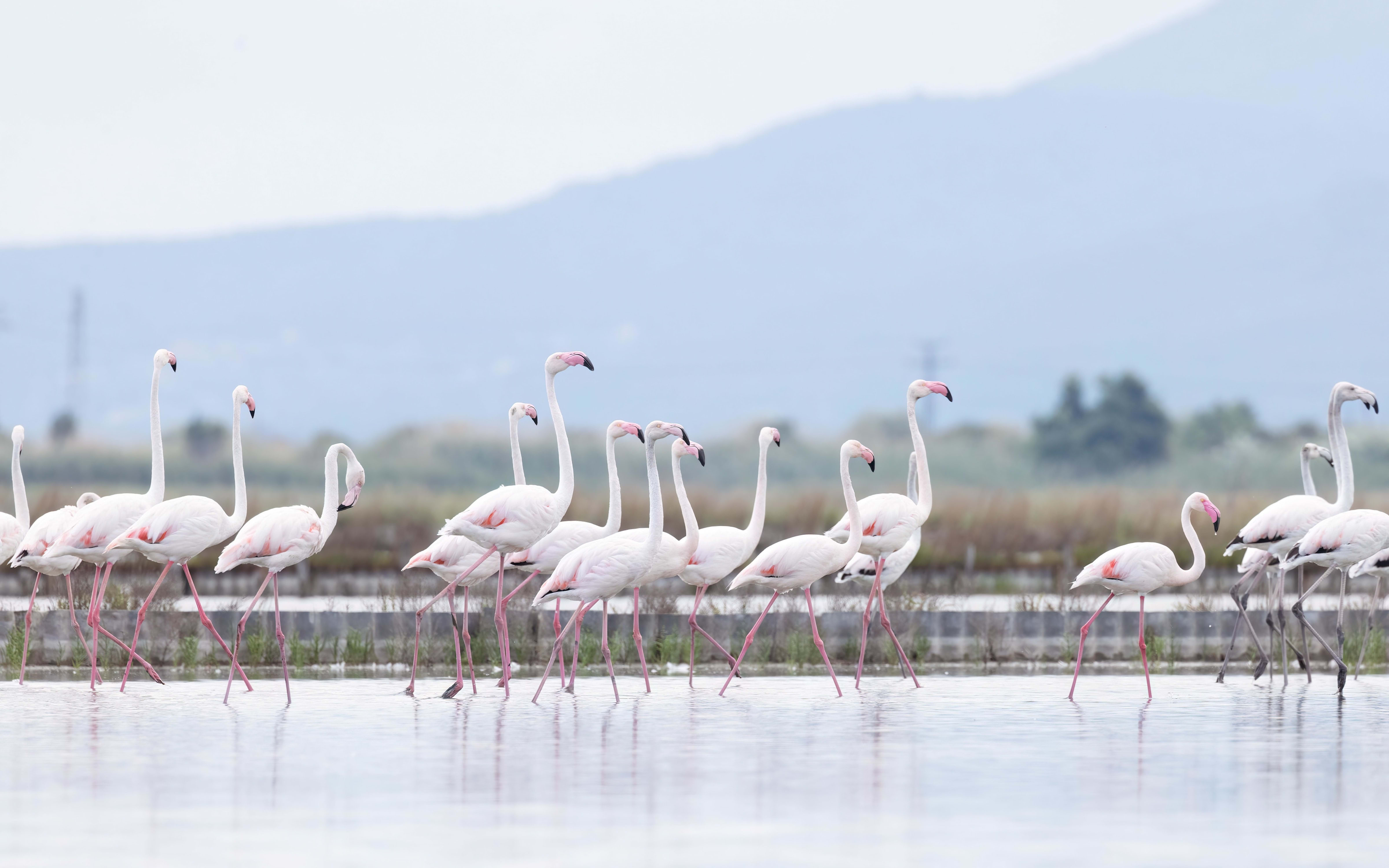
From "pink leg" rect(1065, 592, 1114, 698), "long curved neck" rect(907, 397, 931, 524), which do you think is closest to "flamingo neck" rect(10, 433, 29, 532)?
"long curved neck" rect(907, 397, 931, 524)

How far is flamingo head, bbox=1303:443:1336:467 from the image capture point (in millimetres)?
17750

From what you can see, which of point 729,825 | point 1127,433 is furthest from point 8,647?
point 1127,433

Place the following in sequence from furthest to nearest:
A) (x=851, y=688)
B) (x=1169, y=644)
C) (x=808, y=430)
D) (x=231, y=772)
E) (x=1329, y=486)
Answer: (x=808, y=430) < (x=1329, y=486) < (x=1169, y=644) < (x=851, y=688) < (x=231, y=772)

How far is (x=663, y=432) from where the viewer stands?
49.0 feet

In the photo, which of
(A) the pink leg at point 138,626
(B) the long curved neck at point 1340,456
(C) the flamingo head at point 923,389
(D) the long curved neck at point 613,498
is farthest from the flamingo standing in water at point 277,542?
(B) the long curved neck at point 1340,456

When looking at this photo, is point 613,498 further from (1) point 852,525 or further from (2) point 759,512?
(1) point 852,525

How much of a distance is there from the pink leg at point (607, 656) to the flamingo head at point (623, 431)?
4.50ft

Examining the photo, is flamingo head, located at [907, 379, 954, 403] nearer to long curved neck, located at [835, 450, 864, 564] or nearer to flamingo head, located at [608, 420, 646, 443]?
long curved neck, located at [835, 450, 864, 564]

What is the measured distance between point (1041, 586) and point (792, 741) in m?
14.1

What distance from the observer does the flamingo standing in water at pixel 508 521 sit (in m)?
14.8

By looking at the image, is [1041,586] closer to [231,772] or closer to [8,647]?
[8,647]

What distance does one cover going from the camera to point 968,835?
8359 millimetres

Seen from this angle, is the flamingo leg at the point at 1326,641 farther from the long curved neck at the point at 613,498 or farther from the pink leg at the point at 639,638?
the long curved neck at the point at 613,498

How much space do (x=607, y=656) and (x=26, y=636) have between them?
502 centimetres
